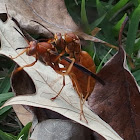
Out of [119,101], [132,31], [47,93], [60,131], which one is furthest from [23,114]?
[132,31]

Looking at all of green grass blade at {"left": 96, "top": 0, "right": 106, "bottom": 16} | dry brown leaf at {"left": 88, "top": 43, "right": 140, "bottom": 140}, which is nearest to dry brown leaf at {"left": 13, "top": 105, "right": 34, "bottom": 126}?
dry brown leaf at {"left": 88, "top": 43, "right": 140, "bottom": 140}

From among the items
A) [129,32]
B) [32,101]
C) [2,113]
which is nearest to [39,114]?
[32,101]

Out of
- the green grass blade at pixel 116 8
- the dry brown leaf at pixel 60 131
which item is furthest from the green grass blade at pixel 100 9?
the dry brown leaf at pixel 60 131

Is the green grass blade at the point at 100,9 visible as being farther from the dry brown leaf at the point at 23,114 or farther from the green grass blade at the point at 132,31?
the dry brown leaf at the point at 23,114

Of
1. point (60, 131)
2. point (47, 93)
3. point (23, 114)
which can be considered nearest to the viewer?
point (60, 131)

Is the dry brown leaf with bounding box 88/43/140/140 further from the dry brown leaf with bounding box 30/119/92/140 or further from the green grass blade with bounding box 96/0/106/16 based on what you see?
the green grass blade with bounding box 96/0/106/16

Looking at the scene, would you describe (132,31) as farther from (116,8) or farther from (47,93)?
(47,93)
